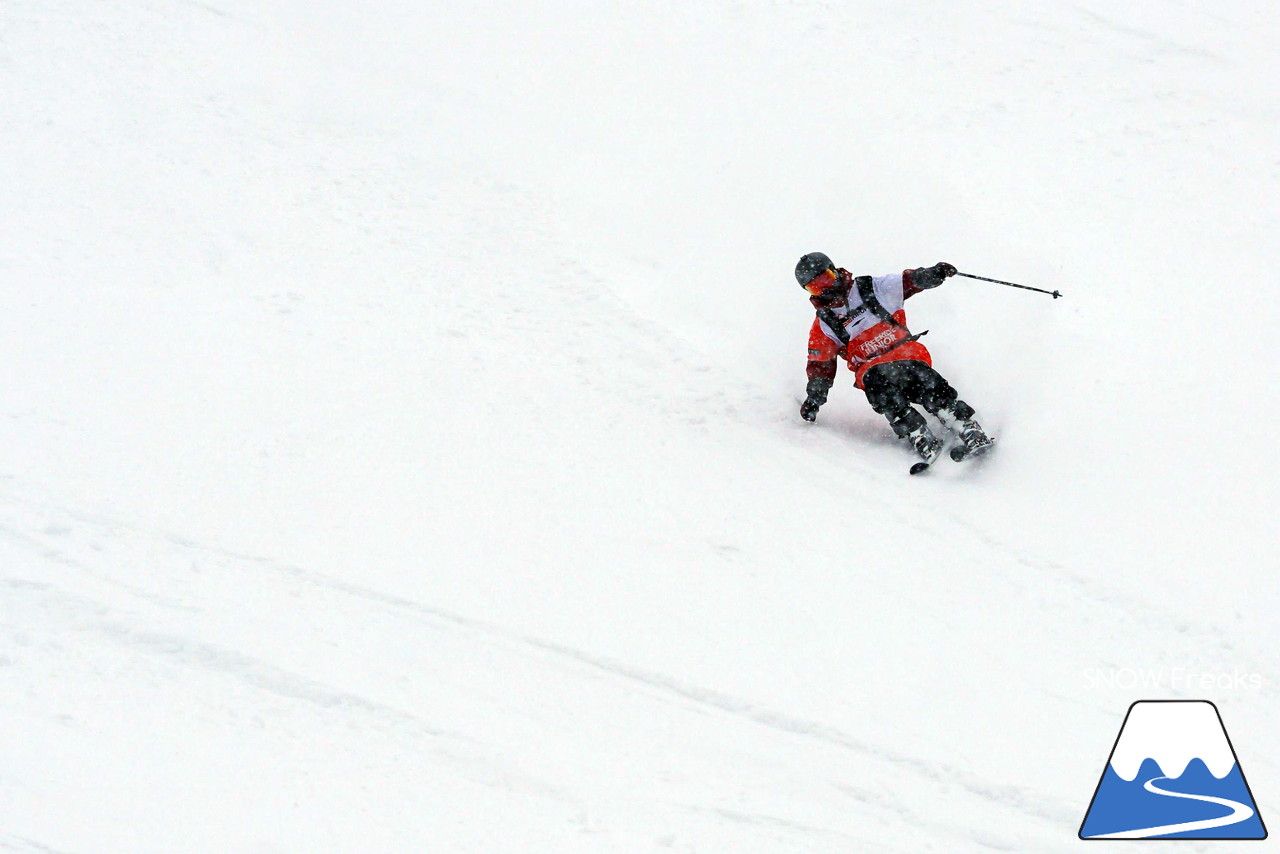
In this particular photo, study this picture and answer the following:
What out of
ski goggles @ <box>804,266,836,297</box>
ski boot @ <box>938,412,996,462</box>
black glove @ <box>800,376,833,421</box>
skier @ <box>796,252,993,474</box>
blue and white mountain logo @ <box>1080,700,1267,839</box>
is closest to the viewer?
blue and white mountain logo @ <box>1080,700,1267,839</box>

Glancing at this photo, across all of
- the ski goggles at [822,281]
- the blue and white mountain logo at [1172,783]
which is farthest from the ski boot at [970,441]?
the blue and white mountain logo at [1172,783]

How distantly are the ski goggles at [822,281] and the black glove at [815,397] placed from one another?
2.10ft

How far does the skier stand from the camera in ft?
23.6

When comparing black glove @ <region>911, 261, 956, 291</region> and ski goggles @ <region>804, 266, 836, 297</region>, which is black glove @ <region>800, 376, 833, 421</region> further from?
black glove @ <region>911, 261, 956, 291</region>

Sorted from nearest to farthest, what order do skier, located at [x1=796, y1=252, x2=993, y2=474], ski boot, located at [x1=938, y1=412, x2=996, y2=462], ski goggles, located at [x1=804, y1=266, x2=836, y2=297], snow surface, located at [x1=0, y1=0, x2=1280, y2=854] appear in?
1. snow surface, located at [x1=0, y1=0, x2=1280, y2=854]
2. ski boot, located at [x1=938, y1=412, x2=996, y2=462]
3. skier, located at [x1=796, y1=252, x2=993, y2=474]
4. ski goggles, located at [x1=804, y1=266, x2=836, y2=297]

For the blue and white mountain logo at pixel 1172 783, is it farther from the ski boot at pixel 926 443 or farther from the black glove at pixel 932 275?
the black glove at pixel 932 275

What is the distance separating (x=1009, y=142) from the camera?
34.1ft

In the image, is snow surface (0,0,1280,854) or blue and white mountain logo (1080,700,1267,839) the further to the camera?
snow surface (0,0,1280,854)

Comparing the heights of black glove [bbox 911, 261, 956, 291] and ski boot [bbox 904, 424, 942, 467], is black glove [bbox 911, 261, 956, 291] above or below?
above

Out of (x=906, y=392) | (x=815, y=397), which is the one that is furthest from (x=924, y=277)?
(x=815, y=397)

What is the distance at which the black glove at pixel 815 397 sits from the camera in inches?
298

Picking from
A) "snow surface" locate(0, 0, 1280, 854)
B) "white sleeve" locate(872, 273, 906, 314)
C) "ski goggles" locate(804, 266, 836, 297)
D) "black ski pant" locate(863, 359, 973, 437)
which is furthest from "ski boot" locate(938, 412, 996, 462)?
"ski goggles" locate(804, 266, 836, 297)

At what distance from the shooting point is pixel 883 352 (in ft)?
24.3

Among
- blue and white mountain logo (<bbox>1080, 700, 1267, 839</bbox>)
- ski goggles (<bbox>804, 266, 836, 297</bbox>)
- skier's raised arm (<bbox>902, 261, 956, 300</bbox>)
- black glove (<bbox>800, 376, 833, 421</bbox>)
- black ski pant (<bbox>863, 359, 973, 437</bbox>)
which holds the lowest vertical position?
blue and white mountain logo (<bbox>1080, 700, 1267, 839</bbox>)
